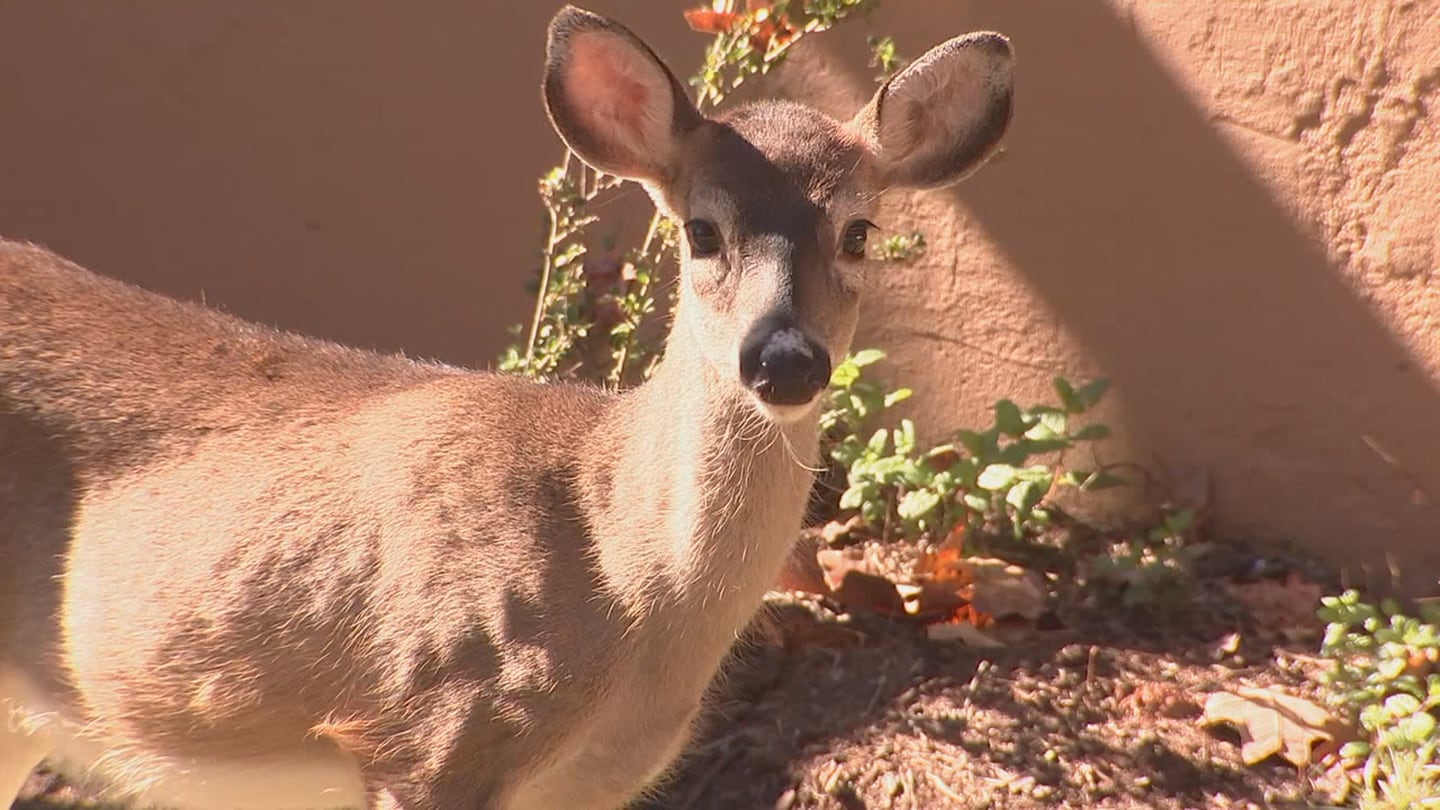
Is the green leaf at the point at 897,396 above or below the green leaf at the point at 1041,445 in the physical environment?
above

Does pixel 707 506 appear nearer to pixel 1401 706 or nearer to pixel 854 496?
pixel 854 496

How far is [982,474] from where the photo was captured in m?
4.86

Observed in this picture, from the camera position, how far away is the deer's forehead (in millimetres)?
3225

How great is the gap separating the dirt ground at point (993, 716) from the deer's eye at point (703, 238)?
1.47 m

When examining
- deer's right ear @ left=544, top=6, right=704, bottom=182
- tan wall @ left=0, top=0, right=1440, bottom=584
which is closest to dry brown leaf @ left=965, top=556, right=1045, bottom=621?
tan wall @ left=0, top=0, right=1440, bottom=584

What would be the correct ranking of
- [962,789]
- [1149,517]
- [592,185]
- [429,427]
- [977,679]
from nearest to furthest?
1. [429,427]
2. [962,789]
3. [977,679]
4. [1149,517]
5. [592,185]

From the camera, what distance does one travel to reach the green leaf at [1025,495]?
4.69 m

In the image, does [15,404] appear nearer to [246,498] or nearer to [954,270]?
[246,498]

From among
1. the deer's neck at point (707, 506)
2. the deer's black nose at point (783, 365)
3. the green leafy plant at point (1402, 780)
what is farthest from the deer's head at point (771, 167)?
the green leafy plant at point (1402, 780)

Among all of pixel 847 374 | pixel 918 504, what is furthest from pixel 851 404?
pixel 918 504

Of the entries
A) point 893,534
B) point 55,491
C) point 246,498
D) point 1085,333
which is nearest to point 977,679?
point 893,534

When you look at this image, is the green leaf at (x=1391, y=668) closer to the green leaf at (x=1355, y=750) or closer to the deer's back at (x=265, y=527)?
the green leaf at (x=1355, y=750)

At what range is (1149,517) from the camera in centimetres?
503

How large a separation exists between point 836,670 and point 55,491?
2.07m
